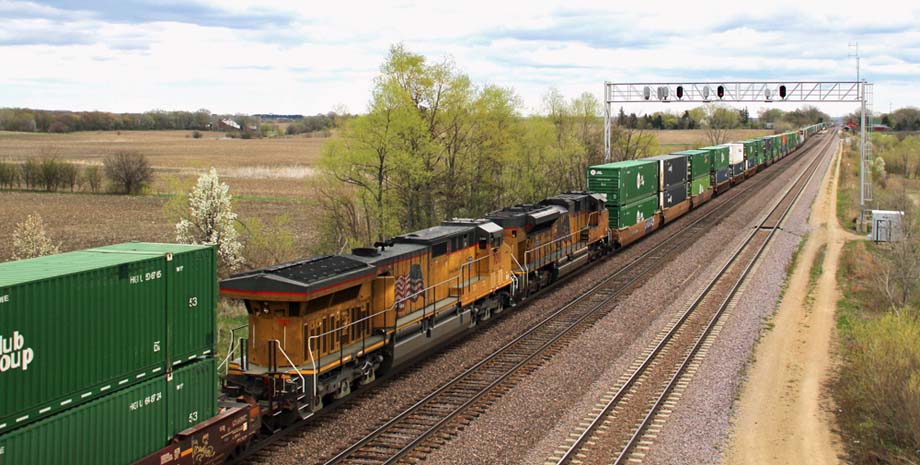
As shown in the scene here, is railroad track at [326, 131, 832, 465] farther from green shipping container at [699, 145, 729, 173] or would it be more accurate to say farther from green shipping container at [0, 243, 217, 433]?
green shipping container at [699, 145, 729, 173]

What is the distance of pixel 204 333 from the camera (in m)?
12.4

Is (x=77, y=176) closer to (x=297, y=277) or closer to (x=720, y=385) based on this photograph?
(x=297, y=277)

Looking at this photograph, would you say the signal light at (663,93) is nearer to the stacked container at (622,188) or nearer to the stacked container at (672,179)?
the stacked container at (672,179)

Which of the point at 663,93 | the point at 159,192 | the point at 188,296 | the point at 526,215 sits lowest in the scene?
the point at 188,296

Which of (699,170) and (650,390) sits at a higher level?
(699,170)

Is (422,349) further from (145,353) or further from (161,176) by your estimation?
(161,176)

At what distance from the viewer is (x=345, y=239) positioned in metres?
41.2

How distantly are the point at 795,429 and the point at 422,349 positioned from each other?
8.58 metres

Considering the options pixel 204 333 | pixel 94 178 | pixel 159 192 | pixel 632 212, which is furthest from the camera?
pixel 159 192

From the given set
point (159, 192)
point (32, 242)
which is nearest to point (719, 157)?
point (32, 242)

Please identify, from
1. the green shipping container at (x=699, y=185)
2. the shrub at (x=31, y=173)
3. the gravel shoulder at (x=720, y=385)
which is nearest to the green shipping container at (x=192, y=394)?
the gravel shoulder at (x=720, y=385)

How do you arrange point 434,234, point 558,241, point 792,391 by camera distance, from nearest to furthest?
point 792,391 → point 434,234 → point 558,241

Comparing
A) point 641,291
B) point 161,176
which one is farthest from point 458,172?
point 161,176

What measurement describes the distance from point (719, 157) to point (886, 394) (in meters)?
45.9
